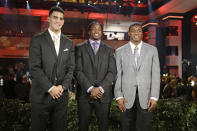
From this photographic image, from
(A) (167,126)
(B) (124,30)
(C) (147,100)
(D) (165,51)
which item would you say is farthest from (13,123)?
(B) (124,30)

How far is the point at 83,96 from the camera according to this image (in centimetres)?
270

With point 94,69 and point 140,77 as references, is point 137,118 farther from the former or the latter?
point 94,69

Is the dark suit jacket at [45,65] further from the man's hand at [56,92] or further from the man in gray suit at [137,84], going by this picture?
the man in gray suit at [137,84]

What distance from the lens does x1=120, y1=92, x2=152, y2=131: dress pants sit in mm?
2668

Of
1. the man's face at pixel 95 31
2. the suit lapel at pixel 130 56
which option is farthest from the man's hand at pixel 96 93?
the man's face at pixel 95 31

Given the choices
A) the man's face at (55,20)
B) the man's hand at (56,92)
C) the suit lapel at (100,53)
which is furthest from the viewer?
the suit lapel at (100,53)

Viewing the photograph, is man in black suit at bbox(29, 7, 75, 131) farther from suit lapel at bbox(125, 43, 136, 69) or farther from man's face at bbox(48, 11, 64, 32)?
suit lapel at bbox(125, 43, 136, 69)

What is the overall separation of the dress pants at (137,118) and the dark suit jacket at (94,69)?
327mm

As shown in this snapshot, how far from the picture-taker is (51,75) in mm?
2488

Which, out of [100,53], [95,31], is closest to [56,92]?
[100,53]

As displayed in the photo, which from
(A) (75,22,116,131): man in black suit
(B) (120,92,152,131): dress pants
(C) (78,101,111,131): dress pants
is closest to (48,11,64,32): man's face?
(A) (75,22,116,131): man in black suit

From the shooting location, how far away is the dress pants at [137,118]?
267cm

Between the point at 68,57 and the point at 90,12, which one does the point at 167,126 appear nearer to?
the point at 68,57

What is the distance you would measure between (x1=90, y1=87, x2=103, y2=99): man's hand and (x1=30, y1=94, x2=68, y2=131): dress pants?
364 millimetres
